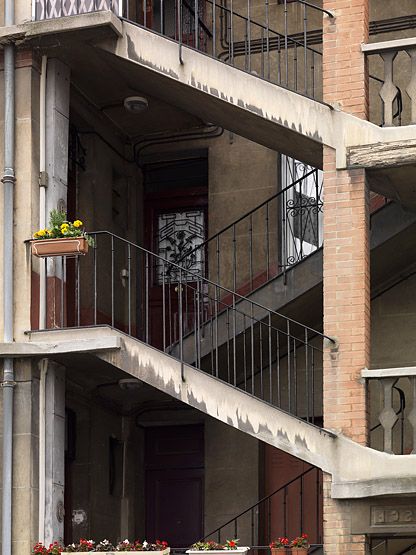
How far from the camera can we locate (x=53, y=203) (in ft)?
53.9

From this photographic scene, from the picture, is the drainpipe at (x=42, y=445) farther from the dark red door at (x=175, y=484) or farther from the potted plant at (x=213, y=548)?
the dark red door at (x=175, y=484)

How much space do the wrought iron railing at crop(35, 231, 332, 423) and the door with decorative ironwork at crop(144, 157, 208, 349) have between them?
0.03m

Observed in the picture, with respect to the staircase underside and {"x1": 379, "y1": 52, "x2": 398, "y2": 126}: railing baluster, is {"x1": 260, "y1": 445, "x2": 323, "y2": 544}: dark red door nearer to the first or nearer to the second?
the staircase underside

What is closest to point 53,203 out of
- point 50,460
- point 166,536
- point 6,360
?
point 6,360

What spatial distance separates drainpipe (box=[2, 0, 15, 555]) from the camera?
15.5 meters

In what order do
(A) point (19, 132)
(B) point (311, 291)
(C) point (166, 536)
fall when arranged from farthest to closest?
1. (C) point (166, 536)
2. (B) point (311, 291)
3. (A) point (19, 132)

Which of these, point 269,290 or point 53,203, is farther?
point 269,290

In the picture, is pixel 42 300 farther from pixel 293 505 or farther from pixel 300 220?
pixel 293 505

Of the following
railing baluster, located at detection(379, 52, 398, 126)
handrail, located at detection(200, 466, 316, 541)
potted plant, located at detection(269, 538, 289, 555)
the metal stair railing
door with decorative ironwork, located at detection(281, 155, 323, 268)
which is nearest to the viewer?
potted plant, located at detection(269, 538, 289, 555)

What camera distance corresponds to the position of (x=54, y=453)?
52.3 feet

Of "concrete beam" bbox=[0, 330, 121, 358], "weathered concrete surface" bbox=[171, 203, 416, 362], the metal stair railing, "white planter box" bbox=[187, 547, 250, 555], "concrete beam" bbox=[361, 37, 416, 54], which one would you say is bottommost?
"white planter box" bbox=[187, 547, 250, 555]

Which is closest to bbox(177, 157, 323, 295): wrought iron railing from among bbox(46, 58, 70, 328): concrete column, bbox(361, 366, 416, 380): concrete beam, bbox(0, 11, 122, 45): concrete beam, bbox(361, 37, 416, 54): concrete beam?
bbox(46, 58, 70, 328): concrete column

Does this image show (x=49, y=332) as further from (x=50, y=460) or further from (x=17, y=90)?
(x=17, y=90)

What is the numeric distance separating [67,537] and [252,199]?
17.5ft
